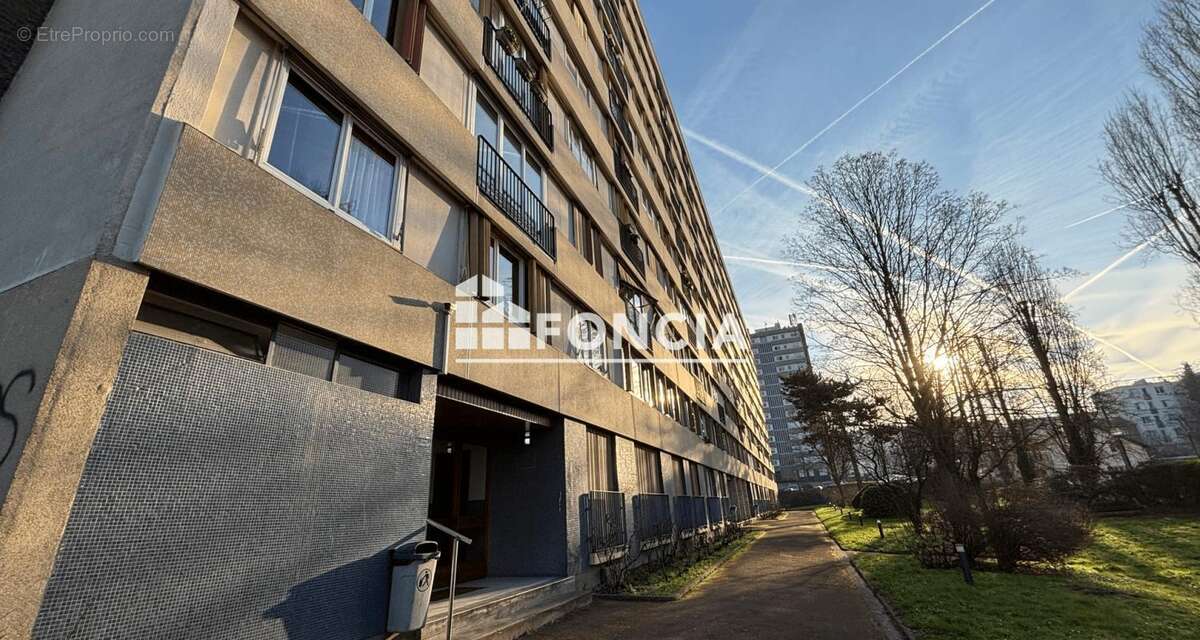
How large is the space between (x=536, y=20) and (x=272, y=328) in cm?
1111

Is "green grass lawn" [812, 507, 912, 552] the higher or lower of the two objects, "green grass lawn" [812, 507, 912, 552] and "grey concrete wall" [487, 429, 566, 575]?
the lower

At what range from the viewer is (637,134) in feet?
73.0

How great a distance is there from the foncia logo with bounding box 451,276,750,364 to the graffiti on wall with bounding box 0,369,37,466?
12.6 feet

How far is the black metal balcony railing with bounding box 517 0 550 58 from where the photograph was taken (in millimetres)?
11593

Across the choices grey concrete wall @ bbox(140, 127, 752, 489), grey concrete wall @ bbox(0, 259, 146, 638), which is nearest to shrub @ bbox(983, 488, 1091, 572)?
grey concrete wall @ bbox(140, 127, 752, 489)

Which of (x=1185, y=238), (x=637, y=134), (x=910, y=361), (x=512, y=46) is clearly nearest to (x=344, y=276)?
(x=512, y=46)

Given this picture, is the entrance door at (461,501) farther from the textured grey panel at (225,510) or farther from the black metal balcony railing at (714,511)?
the black metal balcony railing at (714,511)

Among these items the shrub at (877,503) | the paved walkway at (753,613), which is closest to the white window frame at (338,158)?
the paved walkway at (753,613)

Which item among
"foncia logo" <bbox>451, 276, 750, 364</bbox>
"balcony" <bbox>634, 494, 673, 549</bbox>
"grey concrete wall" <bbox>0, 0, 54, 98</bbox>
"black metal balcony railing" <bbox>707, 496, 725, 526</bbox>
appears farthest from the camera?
"black metal balcony railing" <bbox>707, 496, 725, 526</bbox>

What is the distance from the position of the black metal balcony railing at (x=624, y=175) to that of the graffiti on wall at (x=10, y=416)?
15.9 m

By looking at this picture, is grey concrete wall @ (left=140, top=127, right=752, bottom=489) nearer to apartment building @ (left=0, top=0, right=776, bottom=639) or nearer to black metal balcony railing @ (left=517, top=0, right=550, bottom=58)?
apartment building @ (left=0, top=0, right=776, bottom=639)

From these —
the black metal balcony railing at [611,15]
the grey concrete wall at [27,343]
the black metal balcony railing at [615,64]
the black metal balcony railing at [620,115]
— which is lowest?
the grey concrete wall at [27,343]

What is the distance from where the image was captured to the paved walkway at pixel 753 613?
6781 mm

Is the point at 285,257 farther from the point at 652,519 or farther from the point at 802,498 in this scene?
the point at 802,498
